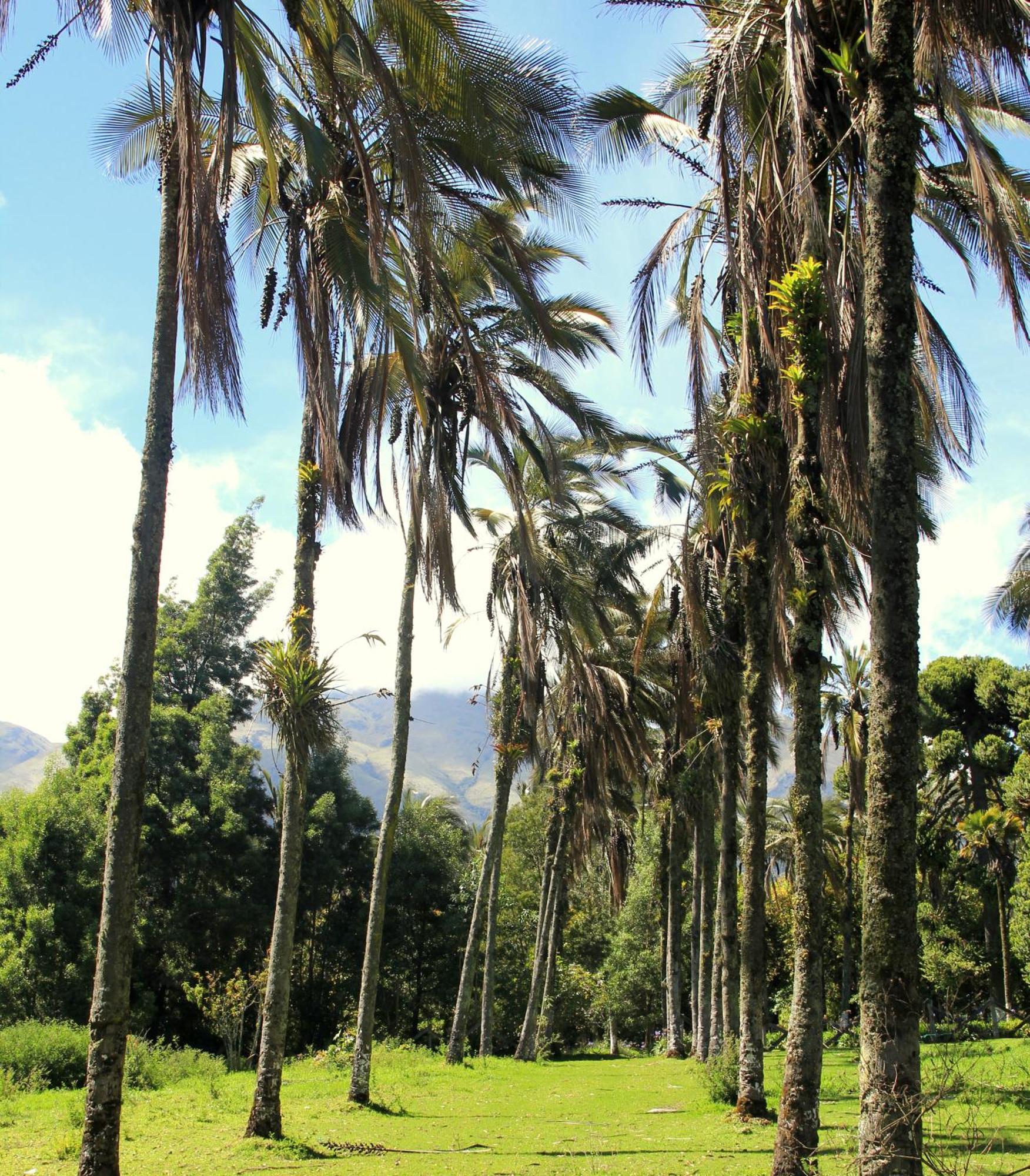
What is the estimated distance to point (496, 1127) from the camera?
12664 millimetres

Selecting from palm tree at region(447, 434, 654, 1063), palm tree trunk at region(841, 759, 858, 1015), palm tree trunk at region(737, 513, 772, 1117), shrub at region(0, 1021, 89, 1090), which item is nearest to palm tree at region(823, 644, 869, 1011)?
palm tree trunk at region(841, 759, 858, 1015)

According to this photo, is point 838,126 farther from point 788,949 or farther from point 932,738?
point 788,949

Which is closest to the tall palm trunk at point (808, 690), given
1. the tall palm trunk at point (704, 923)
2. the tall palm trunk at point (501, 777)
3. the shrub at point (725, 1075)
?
the shrub at point (725, 1075)

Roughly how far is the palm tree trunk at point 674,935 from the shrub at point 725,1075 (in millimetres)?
9823

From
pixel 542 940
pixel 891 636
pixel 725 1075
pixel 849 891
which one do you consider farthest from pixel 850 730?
Answer: pixel 891 636

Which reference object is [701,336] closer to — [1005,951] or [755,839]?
[755,839]

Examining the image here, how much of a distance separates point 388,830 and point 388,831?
0.07ft

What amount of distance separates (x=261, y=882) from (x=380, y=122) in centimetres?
2584

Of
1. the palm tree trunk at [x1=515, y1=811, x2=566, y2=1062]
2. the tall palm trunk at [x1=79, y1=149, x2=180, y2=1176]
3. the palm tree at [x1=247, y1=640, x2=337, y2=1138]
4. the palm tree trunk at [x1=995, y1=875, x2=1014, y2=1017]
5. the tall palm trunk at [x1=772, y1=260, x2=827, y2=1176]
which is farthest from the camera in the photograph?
the palm tree trunk at [x1=995, y1=875, x2=1014, y2=1017]

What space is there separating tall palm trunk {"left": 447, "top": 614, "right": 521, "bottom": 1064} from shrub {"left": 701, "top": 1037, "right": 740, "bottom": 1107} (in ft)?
28.3

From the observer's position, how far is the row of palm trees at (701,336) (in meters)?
6.66

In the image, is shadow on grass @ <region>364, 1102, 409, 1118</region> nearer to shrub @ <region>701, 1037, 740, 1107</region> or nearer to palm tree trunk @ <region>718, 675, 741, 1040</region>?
shrub @ <region>701, 1037, 740, 1107</region>

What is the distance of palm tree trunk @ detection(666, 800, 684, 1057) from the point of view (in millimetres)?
24438

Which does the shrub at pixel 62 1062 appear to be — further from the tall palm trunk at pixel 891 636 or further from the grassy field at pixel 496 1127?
the tall palm trunk at pixel 891 636
